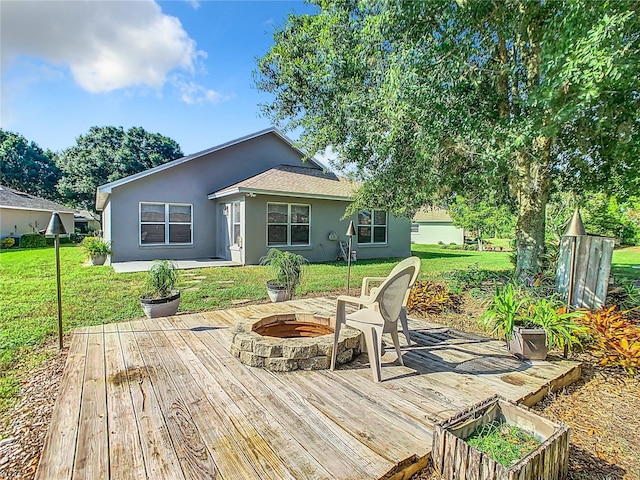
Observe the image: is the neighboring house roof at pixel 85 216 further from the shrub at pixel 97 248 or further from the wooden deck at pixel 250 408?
the wooden deck at pixel 250 408

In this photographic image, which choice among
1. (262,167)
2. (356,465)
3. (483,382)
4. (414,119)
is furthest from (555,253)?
(262,167)

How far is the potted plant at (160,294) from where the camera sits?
4934 mm

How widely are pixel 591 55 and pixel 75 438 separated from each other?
18.3 ft

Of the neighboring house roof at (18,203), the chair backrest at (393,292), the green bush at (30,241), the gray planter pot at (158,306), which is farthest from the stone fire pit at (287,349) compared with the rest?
the neighboring house roof at (18,203)

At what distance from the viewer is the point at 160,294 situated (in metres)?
5.15

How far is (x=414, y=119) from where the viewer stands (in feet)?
16.6

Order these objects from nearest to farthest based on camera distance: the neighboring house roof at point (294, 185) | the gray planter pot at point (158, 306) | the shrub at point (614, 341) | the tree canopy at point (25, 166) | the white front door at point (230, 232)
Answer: the shrub at point (614, 341) → the gray planter pot at point (158, 306) → the neighboring house roof at point (294, 185) → the white front door at point (230, 232) → the tree canopy at point (25, 166)

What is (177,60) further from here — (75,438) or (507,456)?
(507,456)

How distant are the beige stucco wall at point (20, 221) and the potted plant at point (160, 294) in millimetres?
18658

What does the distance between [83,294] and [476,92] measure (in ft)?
28.4

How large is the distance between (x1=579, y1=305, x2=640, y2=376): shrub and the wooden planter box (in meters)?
2.21

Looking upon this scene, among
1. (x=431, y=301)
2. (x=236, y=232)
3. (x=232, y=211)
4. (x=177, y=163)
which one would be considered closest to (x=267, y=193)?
(x=232, y=211)

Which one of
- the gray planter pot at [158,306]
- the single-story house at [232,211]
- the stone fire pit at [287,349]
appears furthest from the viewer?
the single-story house at [232,211]

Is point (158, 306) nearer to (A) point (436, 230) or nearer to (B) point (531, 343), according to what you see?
(B) point (531, 343)
